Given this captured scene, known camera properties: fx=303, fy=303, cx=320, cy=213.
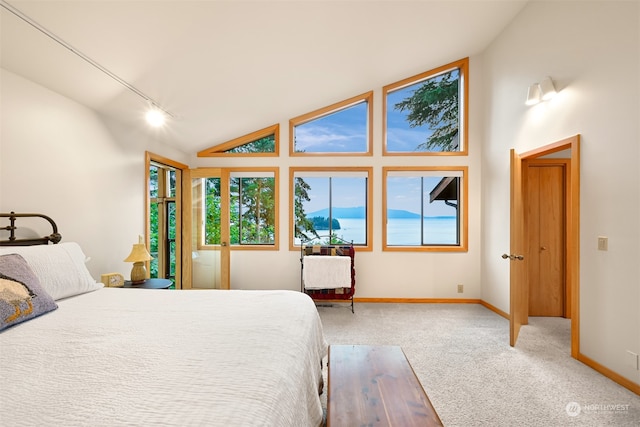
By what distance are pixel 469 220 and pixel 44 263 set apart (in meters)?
4.87

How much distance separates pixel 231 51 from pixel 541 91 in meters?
3.15

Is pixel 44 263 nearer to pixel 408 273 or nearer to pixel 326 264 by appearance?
pixel 326 264

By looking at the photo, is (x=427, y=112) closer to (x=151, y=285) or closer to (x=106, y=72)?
(x=106, y=72)

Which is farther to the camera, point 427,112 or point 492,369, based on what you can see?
point 427,112

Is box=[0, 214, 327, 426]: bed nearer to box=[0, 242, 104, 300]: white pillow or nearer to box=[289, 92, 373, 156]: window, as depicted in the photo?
box=[0, 242, 104, 300]: white pillow

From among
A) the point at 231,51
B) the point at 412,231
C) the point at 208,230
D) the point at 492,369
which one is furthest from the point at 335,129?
the point at 492,369

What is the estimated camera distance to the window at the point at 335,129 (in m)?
4.84

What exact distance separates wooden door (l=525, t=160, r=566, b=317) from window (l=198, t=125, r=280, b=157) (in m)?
3.66

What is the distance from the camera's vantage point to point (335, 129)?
4969 millimetres

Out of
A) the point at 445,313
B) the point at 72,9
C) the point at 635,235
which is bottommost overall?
the point at 445,313

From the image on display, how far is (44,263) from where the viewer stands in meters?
1.91

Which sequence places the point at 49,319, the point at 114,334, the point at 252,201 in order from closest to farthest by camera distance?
1. the point at 114,334
2. the point at 49,319
3. the point at 252,201

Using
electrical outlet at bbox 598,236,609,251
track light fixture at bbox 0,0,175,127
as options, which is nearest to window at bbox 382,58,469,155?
electrical outlet at bbox 598,236,609,251

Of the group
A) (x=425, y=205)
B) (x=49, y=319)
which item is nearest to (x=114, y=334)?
(x=49, y=319)
